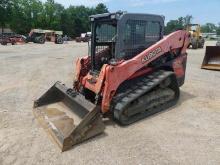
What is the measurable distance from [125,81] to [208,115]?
6.06 feet

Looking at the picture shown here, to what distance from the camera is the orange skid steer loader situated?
5.23 meters

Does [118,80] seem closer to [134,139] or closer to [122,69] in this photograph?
[122,69]

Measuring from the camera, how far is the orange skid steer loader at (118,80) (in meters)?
5.23

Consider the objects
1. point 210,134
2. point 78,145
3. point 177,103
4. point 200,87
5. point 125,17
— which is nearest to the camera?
point 78,145

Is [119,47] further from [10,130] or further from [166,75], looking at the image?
[10,130]

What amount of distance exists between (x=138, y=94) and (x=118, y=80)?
456mm

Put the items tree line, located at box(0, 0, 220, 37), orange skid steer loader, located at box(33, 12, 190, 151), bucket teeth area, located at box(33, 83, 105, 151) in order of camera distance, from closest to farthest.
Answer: bucket teeth area, located at box(33, 83, 105, 151) → orange skid steer loader, located at box(33, 12, 190, 151) → tree line, located at box(0, 0, 220, 37)

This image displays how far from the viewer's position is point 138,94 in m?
5.60

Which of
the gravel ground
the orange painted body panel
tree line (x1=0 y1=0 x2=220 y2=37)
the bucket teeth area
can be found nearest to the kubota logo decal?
the orange painted body panel

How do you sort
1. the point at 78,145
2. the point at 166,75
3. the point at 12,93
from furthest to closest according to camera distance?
the point at 12,93
the point at 166,75
the point at 78,145

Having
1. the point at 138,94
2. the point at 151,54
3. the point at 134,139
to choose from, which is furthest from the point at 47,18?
the point at 134,139

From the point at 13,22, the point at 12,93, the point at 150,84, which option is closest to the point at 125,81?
the point at 150,84

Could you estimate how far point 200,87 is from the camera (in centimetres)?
883

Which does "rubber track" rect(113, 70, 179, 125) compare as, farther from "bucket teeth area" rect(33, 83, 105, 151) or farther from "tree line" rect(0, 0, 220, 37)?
"tree line" rect(0, 0, 220, 37)
